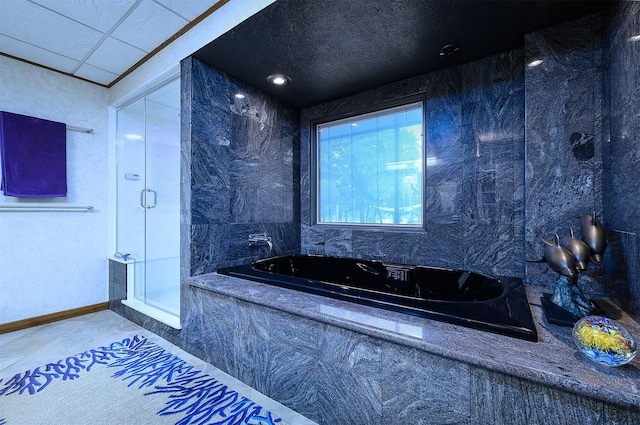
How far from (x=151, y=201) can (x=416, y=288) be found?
2.41 meters

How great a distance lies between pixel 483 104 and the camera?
6.13ft

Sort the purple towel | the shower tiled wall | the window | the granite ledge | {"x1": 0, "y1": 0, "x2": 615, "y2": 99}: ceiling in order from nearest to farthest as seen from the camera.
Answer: the granite ledge
the shower tiled wall
{"x1": 0, "y1": 0, "x2": 615, "y2": 99}: ceiling
the window
the purple towel

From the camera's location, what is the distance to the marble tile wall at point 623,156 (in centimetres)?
110

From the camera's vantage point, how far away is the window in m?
2.23

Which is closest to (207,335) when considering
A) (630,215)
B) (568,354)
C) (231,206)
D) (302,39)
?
(231,206)

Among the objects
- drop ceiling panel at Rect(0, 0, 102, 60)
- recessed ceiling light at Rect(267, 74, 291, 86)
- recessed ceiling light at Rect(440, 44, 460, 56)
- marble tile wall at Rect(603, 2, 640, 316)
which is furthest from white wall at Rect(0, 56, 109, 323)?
marble tile wall at Rect(603, 2, 640, 316)

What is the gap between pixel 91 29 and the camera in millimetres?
2033

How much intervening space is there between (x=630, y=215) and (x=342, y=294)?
127 cm

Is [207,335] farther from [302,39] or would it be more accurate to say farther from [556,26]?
[556,26]

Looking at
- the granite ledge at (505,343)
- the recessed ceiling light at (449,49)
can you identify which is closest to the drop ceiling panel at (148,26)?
the recessed ceiling light at (449,49)

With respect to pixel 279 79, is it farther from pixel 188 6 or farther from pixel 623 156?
pixel 623 156

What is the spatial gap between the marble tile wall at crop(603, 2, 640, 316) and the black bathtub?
15.1 inches

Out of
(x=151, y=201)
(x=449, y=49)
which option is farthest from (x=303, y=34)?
(x=151, y=201)

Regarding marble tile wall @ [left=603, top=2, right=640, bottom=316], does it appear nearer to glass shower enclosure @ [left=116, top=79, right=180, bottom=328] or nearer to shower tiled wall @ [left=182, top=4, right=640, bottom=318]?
shower tiled wall @ [left=182, top=4, right=640, bottom=318]
